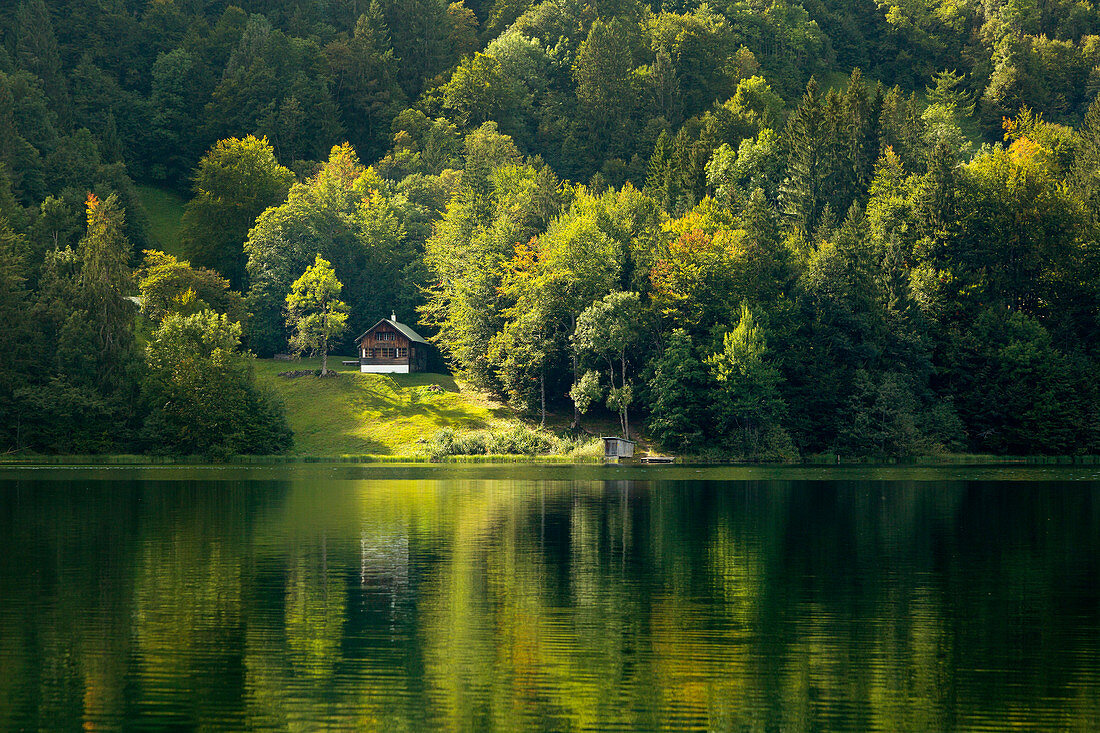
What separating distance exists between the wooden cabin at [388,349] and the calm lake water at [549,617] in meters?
72.3

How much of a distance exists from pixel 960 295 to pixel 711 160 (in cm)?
3462

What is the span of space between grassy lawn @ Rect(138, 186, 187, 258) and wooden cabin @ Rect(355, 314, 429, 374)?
3654 centimetres

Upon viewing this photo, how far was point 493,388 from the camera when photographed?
12031 centimetres

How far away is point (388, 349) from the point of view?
132 meters

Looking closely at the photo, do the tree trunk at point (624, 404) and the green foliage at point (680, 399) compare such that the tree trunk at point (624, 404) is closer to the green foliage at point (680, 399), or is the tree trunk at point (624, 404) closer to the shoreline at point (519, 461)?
the green foliage at point (680, 399)

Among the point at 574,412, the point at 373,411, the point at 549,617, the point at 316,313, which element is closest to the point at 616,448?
the point at 574,412

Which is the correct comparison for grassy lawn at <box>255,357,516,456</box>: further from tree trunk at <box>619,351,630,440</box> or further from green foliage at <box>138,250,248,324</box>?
tree trunk at <box>619,351,630,440</box>

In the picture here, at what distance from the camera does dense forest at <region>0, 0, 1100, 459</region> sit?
4033 inches

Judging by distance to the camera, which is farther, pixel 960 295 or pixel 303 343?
pixel 303 343

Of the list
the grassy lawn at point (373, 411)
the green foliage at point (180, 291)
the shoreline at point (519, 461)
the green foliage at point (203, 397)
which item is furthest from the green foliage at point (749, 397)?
the green foliage at point (180, 291)

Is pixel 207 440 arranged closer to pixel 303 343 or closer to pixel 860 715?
pixel 303 343

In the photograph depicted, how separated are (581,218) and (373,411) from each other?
26.2 meters

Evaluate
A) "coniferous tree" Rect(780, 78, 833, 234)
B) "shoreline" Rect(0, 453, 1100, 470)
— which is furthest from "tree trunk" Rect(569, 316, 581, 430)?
"coniferous tree" Rect(780, 78, 833, 234)

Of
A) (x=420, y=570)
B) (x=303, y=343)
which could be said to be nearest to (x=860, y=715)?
(x=420, y=570)
